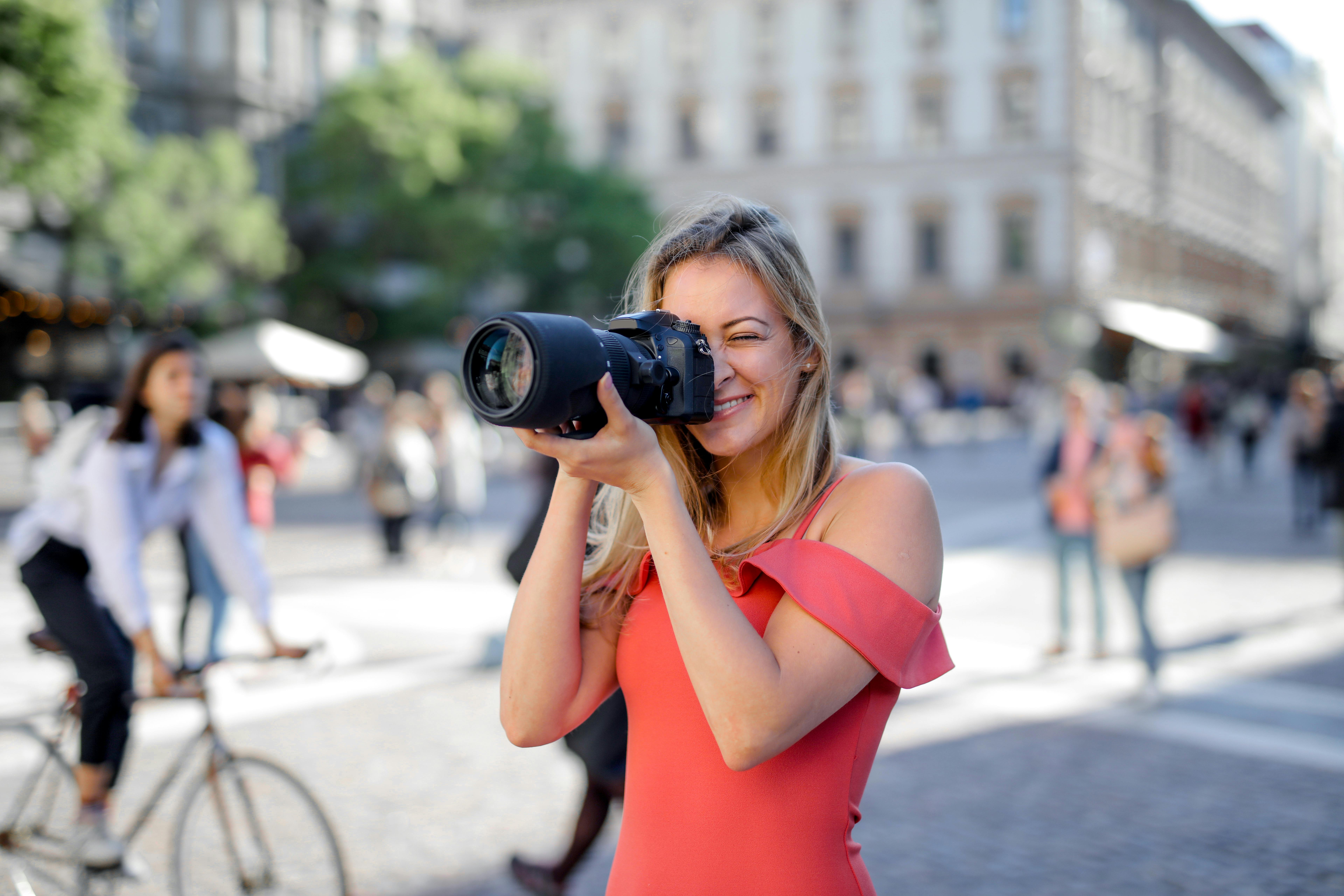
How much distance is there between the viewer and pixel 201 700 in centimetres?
335

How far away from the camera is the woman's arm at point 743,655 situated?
57.5 inches

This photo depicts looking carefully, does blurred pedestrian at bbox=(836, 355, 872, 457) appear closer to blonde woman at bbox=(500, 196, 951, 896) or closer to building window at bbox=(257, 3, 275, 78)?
blonde woman at bbox=(500, 196, 951, 896)

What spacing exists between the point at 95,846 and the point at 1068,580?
6.20m

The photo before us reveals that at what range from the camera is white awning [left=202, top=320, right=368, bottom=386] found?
21172 mm

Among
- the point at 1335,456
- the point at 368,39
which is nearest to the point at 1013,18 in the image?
the point at 368,39

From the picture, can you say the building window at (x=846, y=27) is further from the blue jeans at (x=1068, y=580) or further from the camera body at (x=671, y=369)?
the camera body at (x=671, y=369)

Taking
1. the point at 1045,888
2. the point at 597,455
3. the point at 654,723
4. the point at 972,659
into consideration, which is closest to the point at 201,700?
the point at 654,723

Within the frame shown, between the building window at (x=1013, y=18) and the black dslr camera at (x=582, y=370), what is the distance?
4919cm

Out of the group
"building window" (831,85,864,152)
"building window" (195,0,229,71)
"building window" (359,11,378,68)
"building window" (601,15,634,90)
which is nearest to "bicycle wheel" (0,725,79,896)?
"building window" (195,0,229,71)

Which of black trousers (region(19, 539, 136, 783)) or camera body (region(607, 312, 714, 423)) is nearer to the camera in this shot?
camera body (region(607, 312, 714, 423))

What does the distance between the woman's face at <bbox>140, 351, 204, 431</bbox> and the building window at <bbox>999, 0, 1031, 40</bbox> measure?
47575 mm

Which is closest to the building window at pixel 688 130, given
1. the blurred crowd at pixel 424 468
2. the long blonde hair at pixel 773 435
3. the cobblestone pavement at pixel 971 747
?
the blurred crowd at pixel 424 468

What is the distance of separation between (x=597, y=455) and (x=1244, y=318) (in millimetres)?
69121

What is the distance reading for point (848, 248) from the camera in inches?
1949
